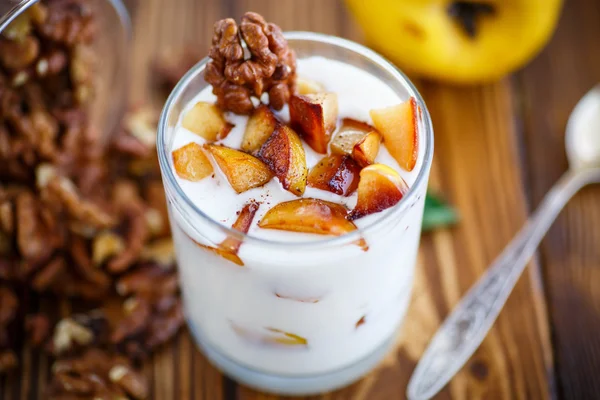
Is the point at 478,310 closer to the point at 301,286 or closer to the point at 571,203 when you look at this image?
the point at 571,203

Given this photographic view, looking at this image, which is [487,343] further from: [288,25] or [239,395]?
[288,25]

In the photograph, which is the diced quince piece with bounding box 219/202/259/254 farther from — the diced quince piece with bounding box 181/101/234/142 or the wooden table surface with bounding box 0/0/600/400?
the wooden table surface with bounding box 0/0/600/400

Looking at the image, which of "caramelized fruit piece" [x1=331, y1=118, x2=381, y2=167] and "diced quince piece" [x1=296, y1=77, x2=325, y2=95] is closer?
"caramelized fruit piece" [x1=331, y1=118, x2=381, y2=167]

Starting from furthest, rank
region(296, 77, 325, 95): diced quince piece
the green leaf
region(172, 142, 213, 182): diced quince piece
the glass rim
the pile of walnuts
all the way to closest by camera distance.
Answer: the green leaf → the pile of walnuts → region(296, 77, 325, 95): diced quince piece → region(172, 142, 213, 182): diced quince piece → the glass rim

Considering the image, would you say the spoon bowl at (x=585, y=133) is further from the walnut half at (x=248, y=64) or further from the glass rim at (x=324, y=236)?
the walnut half at (x=248, y=64)

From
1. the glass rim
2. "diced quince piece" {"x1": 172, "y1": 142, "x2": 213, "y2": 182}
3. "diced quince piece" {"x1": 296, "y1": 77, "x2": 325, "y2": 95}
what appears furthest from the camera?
"diced quince piece" {"x1": 296, "y1": 77, "x2": 325, "y2": 95}

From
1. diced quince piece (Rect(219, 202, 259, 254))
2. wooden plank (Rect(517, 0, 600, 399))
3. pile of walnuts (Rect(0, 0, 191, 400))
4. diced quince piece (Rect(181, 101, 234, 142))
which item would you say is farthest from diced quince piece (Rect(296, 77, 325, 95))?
wooden plank (Rect(517, 0, 600, 399))

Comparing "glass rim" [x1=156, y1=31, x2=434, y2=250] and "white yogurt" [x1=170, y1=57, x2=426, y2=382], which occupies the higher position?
"glass rim" [x1=156, y1=31, x2=434, y2=250]
